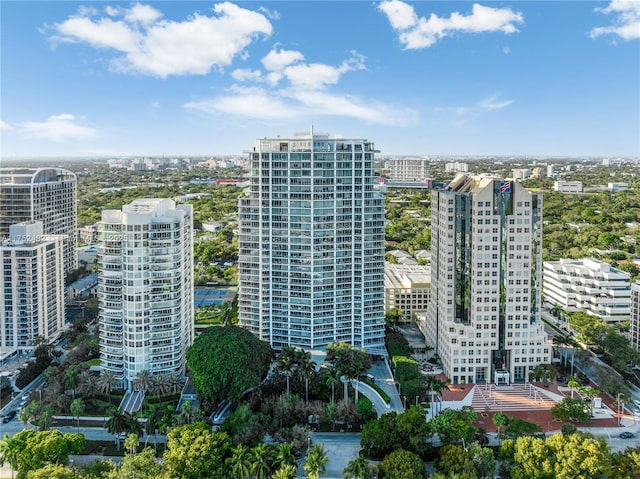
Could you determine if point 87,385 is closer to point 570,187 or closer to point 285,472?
point 285,472

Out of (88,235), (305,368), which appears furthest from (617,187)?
(88,235)

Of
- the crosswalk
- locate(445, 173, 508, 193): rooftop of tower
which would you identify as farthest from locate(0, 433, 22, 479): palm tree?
locate(445, 173, 508, 193): rooftop of tower

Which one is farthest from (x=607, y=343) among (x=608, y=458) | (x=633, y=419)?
(x=608, y=458)

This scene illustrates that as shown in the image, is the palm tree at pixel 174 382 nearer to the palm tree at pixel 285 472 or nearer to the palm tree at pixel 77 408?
the palm tree at pixel 77 408

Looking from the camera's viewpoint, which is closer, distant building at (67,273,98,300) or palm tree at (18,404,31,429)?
palm tree at (18,404,31,429)

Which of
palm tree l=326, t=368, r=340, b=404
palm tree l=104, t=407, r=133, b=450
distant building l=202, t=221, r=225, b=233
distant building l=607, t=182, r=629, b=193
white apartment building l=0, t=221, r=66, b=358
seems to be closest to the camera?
palm tree l=104, t=407, r=133, b=450

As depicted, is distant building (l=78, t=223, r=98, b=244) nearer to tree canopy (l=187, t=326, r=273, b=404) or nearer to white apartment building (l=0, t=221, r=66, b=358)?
white apartment building (l=0, t=221, r=66, b=358)
